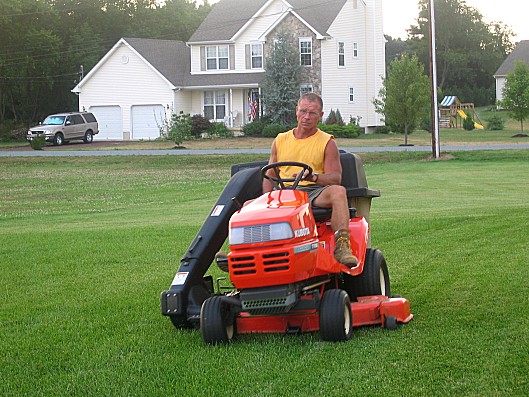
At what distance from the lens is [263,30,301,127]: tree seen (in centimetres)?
5934

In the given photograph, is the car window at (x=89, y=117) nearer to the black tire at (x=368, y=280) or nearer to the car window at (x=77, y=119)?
the car window at (x=77, y=119)

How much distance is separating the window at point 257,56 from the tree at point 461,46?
44.3 metres

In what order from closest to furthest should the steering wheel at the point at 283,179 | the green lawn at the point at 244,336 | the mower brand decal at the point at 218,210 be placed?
the green lawn at the point at 244,336 → the steering wheel at the point at 283,179 → the mower brand decal at the point at 218,210

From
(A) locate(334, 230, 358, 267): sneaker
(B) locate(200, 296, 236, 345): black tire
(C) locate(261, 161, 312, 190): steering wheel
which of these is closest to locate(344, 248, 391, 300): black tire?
(A) locate(334, 230, 358, 267): sneaker

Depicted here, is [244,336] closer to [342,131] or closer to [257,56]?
[342,131]

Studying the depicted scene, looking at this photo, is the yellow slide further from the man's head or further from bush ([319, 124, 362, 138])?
the man's head

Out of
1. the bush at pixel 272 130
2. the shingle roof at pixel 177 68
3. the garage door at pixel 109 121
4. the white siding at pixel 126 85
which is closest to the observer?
the bush at pixel 272 130

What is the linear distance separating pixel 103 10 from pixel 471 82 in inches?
1654

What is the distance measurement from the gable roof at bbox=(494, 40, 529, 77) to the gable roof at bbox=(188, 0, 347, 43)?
3111 cm

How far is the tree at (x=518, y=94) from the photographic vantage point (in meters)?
60.3

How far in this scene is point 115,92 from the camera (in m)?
65.6

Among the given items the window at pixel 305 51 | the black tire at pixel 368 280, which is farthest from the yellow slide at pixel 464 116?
the black tire at pixel 368 280

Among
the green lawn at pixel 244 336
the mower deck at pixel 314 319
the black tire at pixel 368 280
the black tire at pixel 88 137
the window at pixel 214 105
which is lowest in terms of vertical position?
the green lawn at pixel 244 336

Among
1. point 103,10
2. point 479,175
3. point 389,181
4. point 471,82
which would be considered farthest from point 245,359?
point 471,82
